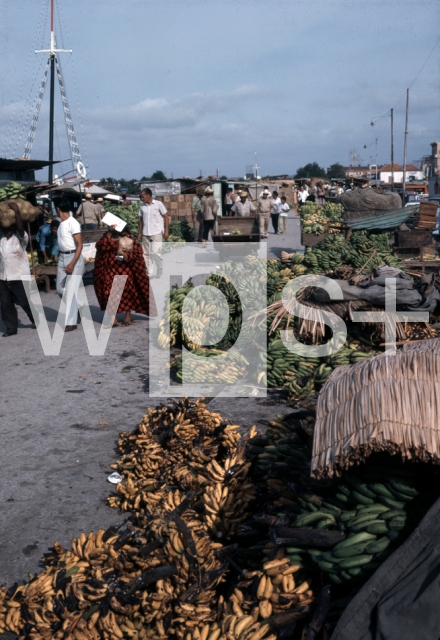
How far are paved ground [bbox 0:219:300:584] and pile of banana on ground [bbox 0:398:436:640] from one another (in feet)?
1.21

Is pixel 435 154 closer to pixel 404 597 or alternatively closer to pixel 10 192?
pixel 10 192

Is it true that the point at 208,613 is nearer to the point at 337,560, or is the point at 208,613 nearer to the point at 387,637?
the point at 337,560

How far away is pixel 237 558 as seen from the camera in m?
3.21

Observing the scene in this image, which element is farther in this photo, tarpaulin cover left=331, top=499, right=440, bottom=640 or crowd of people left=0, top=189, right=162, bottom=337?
crowd of people left=0, top=189, right=162, bottom=337

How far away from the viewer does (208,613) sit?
2.82m

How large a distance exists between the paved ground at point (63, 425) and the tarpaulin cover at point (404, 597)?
7.06 feet

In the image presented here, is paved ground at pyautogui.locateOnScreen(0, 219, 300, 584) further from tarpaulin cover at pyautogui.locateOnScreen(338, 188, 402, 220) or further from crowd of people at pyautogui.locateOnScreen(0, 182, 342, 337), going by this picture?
tarpaulin cover at pyautogui.locateOnScreen(338, 188, 402, 220)

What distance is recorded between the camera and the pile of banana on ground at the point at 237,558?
8.83ft

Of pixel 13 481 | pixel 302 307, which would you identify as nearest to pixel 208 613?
pixel 13 481

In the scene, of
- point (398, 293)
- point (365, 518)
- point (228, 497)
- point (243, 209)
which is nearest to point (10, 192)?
point (398, 293)

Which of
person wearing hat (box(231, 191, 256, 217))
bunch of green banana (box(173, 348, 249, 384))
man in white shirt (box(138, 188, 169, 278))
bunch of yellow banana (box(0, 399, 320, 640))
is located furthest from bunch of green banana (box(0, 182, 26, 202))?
bunch of yellow banana (box(0, 399, 320, 640))

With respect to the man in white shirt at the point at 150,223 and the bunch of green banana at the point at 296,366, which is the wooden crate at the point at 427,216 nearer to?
the man in white shirt at the point at 150,223

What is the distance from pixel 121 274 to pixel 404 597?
298 inches

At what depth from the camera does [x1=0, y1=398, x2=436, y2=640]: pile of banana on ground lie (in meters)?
2.69
